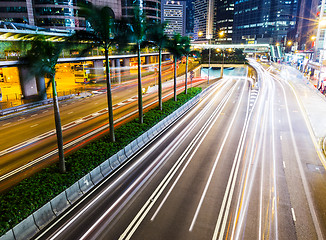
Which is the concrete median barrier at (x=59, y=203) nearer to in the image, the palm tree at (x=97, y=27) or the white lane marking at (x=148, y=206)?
the white lane marking at (x=148, y=206)

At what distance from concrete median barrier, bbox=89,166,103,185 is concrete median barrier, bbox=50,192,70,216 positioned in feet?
8.02

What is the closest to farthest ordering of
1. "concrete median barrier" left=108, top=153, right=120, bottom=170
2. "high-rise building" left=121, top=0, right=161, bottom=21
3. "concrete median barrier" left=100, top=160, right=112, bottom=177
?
"concrete median barrier" left=100, top=160, right=112, bottom=177, "concrete median barrier" left=108, top=153, right=120, bottom=170, "high-rise building" left=121, top=0, right=161, bottom=21

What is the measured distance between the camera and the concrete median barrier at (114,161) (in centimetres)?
1738

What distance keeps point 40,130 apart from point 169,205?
18.3 metres

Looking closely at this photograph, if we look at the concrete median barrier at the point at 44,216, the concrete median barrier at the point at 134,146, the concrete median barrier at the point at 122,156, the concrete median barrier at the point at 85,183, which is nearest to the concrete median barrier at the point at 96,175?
the concrete median barrier at the point at 85,183

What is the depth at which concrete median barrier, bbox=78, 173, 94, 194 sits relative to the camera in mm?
14458

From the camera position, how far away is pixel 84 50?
59.0 feet

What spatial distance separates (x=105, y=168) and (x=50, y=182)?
4004mm

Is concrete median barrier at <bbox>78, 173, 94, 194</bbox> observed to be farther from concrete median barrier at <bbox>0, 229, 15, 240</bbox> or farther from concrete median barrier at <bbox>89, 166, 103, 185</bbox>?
concrete median barrier at <bbox>0, 229, 15, 240</bbox>

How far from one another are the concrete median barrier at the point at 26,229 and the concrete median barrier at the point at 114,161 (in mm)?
6736

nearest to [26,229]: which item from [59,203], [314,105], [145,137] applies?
[59,203]

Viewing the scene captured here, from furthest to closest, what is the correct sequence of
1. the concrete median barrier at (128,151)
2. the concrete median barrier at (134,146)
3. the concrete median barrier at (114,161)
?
1. the concrete median barrier at (134,146)
2. the concrete median barrier at (128,151)
3. the concrete median barrier at (114,161)

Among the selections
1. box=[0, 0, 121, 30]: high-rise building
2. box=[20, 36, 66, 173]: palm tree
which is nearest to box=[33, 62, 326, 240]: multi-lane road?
box=[20, 36, 66, 173]: palm tree

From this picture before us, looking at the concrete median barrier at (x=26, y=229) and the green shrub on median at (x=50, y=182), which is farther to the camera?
the green shrub on median at (x=50, y=182)
